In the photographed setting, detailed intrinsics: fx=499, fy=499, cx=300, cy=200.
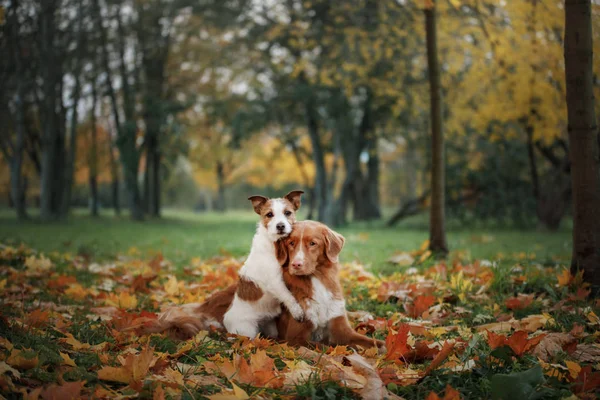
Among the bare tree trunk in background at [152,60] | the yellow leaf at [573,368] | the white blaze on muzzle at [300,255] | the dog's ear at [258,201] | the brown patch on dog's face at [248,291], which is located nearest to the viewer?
the yellow leaf at [573,368]

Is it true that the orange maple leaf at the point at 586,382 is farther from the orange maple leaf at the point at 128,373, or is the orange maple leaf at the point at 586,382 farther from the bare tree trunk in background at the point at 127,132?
the bare tree trunk in background at the point at 127,132

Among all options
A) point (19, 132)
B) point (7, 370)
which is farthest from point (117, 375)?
point (19, 132)

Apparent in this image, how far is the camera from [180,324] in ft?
12.3

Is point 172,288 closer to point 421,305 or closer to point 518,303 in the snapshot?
point 421,305

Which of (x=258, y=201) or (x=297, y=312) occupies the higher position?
(x=258, y=201)

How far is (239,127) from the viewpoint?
1955cm

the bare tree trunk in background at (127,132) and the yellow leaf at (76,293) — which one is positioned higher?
the bare tree trunk in background at (127,132)

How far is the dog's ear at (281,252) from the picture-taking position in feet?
12.0

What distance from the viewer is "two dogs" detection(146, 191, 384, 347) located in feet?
11.5

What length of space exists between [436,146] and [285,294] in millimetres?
4833

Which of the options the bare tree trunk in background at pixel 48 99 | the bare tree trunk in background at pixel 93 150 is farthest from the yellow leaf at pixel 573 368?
the bare tree trunk in background at pixel 93 150

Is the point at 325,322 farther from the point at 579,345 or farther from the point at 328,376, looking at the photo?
the point at 579,345

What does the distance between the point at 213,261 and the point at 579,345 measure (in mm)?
6116

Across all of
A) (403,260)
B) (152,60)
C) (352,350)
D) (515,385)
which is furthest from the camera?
(152,60)
